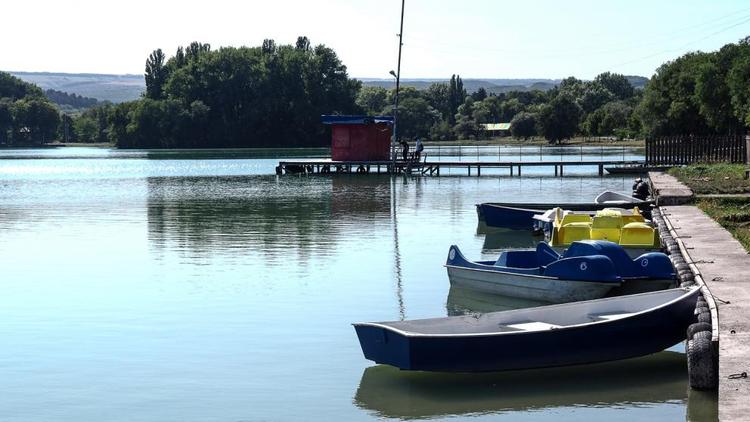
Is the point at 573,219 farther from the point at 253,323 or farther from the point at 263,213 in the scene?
the point at 263,213

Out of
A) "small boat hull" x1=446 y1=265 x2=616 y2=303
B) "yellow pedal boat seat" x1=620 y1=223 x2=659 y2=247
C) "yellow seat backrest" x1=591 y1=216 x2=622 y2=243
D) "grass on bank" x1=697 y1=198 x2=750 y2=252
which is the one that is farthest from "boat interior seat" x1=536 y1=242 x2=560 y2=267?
"yellow seat backrest" x1=591 y1=216 x2=622 y2=243

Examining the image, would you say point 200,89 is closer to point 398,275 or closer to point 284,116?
point 284,116

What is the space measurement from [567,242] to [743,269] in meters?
10.2

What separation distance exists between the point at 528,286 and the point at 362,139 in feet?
195

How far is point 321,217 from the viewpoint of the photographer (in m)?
44.6

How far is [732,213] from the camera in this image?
30.1m

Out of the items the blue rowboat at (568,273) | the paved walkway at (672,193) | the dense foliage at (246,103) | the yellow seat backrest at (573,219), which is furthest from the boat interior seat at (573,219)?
the dense foliage at (246,103)

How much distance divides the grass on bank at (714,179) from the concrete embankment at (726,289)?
6.81 m

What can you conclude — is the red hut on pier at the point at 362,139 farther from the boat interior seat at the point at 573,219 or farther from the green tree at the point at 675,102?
the boat interior seat at the point at 573,219

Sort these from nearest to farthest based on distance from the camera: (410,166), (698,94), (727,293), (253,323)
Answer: (727,293)
(253,323)
(410,166)
(698,94)

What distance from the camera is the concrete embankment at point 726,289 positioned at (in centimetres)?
1207

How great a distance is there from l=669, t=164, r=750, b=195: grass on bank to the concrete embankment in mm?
6811

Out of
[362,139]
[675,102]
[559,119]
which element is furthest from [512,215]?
[559,119]

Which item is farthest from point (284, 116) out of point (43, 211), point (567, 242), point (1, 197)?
point (567, 242)
